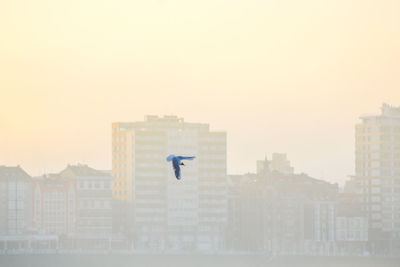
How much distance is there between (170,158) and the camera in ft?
128
